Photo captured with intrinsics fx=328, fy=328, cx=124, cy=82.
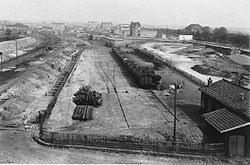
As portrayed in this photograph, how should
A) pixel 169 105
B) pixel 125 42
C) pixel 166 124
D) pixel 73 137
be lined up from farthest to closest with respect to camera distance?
1. pixel 125 42
2. pixel 169 105
3. pixel 166 124
4. pixel 73 137

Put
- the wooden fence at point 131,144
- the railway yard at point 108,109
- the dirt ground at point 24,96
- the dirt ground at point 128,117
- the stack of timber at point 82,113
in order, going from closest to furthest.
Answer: the wooden fence at point 131,144
the railway yard at point 108,109
the dirt ground at point 128,117
the dirt ground at point 24,96
the stack of timber at point 82,113

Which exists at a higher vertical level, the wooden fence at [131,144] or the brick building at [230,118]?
the brick building at [230,118]

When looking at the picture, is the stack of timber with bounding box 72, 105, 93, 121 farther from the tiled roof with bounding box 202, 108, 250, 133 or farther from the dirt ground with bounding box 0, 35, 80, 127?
the tiled roof with bounding box 202, 108, 250, 133

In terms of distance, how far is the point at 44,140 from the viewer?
835 inches

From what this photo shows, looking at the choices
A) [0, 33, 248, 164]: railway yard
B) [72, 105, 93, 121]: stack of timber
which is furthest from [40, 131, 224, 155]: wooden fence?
[72, 105, 93, 121]: stack of timber

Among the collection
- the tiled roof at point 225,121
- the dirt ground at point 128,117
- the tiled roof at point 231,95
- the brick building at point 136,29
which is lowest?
the dirt ground at point 128,117

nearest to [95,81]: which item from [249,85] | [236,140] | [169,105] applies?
[169,105]

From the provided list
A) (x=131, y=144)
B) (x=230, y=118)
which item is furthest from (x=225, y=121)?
(x=131, y=144)

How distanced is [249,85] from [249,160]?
25773 millimetres

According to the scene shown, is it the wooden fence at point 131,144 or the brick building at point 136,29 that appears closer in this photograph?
the wooden fence at point 131,144

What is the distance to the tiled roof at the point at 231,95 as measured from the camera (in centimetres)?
2194

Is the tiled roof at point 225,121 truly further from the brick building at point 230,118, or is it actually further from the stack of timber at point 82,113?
the stack of timber at point 82,113

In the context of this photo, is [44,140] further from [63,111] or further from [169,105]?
[169,105]

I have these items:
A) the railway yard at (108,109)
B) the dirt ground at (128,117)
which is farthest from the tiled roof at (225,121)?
the dirt ground at (128,117)
